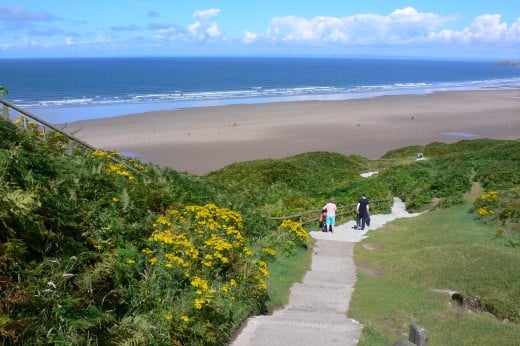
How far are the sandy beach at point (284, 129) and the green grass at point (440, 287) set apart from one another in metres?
26.6

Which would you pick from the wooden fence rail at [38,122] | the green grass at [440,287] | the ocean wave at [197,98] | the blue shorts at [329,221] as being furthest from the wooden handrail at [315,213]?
the ocean wave at [197,98]

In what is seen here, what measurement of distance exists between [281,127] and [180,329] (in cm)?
5676

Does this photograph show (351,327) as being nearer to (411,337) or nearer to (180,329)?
(411,337)

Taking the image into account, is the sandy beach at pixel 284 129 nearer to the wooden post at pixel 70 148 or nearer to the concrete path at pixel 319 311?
the concrete path at pixel 319 311

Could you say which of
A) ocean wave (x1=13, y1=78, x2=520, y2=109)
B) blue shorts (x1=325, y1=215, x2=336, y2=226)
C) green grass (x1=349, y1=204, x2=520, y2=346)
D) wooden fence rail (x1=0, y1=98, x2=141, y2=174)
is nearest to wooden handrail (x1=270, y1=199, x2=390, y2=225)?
blue shorts (x1=325, y1=215, x2=336, y2=226)

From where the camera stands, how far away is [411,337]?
7.13 metres

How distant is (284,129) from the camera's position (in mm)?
62094

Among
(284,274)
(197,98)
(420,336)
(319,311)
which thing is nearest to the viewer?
(420,336)

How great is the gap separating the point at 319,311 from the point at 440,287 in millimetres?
3492

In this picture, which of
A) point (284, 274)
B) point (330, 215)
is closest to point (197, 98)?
point (330, 215)

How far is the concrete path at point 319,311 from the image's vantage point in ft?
28.1

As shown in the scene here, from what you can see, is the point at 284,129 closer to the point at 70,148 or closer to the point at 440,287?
the point at 440,287

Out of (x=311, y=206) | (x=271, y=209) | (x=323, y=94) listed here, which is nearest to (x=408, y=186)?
(x=311, y=206)

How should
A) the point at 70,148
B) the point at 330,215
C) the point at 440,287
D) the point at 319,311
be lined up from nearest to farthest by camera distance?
the point at 319,311 < the point at 70,148 < the point at 440,287 < the point at 330,215
